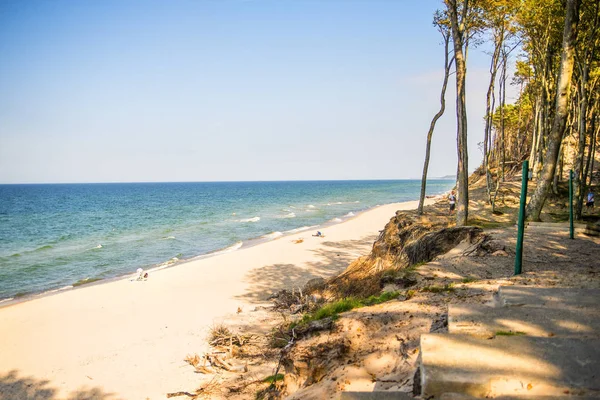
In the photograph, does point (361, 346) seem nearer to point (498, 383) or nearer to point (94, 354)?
point (498, 383)

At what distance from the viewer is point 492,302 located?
179 inches

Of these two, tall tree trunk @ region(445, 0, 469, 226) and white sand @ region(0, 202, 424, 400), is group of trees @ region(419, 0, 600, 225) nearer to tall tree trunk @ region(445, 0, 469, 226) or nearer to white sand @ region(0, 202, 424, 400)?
tall tree trunk @ region(445, 0, 469, 226)

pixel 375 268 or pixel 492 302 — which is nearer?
pixel 492 302

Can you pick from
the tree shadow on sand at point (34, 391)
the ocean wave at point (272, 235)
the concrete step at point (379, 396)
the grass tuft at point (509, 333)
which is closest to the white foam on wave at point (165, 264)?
the ocean wave at point (272, 235)

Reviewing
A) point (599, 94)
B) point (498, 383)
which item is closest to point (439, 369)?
point (498, 383)

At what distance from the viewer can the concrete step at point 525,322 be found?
137 inches

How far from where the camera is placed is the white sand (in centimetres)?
839

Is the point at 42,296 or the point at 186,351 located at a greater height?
the point at 186,351

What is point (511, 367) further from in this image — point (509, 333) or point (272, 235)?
point (272, 235)

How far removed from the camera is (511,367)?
2936 mm

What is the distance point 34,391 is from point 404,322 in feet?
27.6

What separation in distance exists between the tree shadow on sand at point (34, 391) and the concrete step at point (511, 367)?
284 inches

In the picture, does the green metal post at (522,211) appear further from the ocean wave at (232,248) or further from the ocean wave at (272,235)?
the ocean wave at (272,235)

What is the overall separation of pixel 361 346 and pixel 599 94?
2149cm
